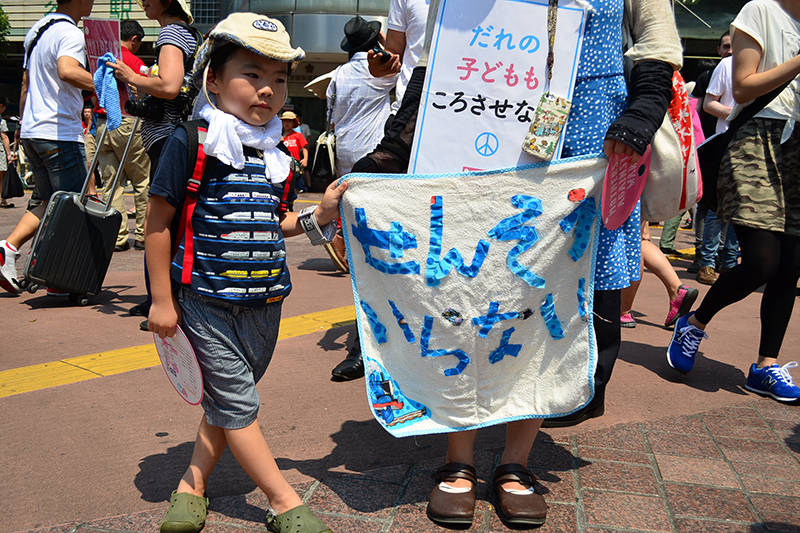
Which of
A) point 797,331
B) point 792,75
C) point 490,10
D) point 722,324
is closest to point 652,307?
point 722,324

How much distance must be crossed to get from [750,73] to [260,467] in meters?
2.79

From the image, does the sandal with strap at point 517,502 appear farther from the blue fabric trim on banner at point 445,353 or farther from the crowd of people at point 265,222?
the blue fabric trim on banner at point 445,353

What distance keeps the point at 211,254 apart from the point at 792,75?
2656 mm

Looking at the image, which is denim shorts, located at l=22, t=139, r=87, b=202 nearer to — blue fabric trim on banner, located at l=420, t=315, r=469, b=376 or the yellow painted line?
the yellow painted line

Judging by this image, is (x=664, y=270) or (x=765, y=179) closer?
(x=765, y=179)

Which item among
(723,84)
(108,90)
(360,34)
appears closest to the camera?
(108,90)

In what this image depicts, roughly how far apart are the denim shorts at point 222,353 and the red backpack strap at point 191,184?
0.11 meters

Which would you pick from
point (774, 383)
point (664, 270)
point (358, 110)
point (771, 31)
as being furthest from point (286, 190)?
point (664, 270)

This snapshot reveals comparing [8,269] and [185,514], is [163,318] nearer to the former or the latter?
[185,514]

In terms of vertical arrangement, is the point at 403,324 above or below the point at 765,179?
below

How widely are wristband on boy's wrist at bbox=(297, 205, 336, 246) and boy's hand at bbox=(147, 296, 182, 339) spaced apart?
477 mm

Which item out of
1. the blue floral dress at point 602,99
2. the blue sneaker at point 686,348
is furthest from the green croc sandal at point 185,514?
the blue sneaker at point 686,348

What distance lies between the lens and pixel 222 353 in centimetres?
214

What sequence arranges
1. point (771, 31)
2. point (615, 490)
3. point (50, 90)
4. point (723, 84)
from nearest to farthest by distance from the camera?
1. point (615, 490)
2. point (771, 31)
3. point (50, 90)
4. point (723, 84)
